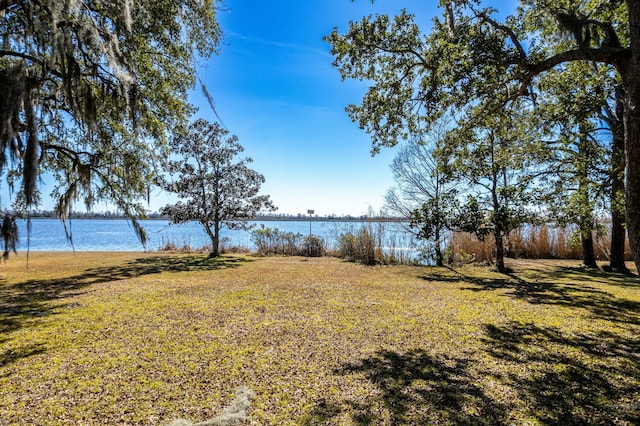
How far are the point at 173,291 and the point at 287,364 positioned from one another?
12.5ft

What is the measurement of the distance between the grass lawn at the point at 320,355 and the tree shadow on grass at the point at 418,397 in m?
0.01

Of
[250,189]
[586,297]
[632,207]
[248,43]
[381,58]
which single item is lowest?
[586,297]

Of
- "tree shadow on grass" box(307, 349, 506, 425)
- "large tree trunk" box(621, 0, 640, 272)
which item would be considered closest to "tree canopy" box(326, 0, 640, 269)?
"large tree trunk" box(621, 0, 640, 272)

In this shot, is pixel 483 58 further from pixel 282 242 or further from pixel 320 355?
pixel 282 242

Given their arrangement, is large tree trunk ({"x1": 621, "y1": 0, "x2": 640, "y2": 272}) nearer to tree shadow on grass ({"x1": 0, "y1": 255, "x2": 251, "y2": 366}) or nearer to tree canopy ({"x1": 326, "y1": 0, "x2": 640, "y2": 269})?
tree canopy ({"x1": 326, "y1": 0, "x2": 640, "y2": 269})

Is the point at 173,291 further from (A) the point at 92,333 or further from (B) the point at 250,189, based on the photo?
(B) the point at 250,189

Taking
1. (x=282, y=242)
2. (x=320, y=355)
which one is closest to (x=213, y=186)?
(x=282, y=242)

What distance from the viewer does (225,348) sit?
3.07 meters

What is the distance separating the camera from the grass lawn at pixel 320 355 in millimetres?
2072

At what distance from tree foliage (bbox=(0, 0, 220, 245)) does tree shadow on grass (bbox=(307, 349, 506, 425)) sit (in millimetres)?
2972

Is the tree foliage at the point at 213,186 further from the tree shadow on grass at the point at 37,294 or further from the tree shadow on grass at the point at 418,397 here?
the tree shadow on grass at the point at 418,397

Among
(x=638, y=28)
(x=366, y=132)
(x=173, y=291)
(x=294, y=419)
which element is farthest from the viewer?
(x=173, y=291)

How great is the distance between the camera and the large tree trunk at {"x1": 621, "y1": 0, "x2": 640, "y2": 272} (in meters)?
2.44

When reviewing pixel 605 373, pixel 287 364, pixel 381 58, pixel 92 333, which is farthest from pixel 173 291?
pixel 605 373
